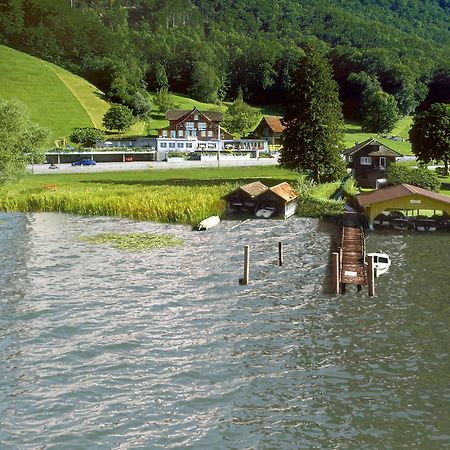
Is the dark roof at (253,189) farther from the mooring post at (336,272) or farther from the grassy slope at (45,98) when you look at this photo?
the grassy slope at (45,98)

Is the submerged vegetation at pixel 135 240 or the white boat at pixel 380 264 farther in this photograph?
the submerged vegetation at pixel 135 240

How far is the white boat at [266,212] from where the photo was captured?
7231 centimetres

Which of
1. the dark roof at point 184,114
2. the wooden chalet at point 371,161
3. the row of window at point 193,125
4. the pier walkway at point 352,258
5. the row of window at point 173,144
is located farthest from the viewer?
the dark roof at point 184,114

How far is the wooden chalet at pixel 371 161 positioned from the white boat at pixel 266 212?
85.2 ft

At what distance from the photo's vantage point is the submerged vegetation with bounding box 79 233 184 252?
5541cm

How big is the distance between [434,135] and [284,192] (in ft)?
115

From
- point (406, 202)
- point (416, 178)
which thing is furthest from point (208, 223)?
point (416, 178)

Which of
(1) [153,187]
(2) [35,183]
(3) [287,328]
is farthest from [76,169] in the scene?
(3) [287,328]

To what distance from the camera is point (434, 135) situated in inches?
3775

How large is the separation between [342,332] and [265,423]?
11.0 metres

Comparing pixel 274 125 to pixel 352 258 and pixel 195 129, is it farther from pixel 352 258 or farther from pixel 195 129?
pixel 352 258

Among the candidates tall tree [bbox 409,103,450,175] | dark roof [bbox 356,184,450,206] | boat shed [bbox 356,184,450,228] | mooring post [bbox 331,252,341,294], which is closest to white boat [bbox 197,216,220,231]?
dark roof [bbox 356,184,450,206]

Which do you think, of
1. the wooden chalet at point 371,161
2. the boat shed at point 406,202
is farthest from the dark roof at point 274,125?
the boat shed at point 406,202

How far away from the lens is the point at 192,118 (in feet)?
533
